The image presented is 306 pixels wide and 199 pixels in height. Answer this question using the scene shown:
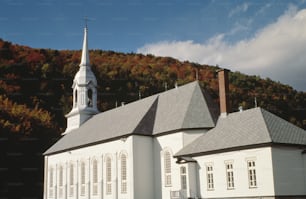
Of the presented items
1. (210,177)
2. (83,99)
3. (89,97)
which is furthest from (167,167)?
(89,97)

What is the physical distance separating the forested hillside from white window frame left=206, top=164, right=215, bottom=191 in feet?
110

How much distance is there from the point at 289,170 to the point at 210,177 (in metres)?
5.71

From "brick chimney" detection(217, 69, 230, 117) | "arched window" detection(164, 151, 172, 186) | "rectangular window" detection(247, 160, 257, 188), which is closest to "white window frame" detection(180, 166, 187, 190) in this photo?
Answer: "arched window" detection(164, 151, 172, 186)

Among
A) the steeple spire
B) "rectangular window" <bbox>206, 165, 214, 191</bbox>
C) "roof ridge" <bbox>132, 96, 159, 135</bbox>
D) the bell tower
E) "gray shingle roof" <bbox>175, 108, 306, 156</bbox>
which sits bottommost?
"rectangular window" <bbox>206, 165, 214, 191</bbox>

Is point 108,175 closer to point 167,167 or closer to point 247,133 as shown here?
point 167,167

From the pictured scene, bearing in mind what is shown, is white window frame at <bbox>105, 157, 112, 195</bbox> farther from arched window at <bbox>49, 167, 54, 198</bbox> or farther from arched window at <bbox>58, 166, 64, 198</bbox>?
arched window at <bbox>49, 167, 54, 198</bbox>

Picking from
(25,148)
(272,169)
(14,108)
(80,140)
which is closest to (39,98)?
(14,108)

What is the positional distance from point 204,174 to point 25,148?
44.7 meters

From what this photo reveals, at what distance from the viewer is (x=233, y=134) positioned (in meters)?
29.2

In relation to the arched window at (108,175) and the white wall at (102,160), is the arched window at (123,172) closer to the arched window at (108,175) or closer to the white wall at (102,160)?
the white wall at (102,160)

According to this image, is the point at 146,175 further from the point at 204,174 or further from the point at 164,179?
the point at 204,174

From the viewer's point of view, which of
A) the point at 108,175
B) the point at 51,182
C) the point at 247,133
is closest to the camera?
the point at 247,133

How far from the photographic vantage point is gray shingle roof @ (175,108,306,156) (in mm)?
27016

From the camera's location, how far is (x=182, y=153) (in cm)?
3195
